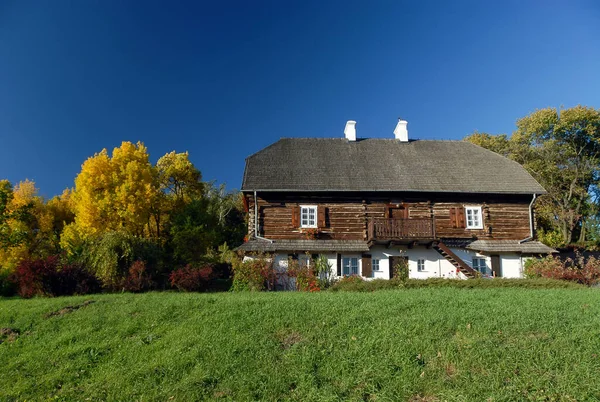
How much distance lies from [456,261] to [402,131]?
1030cm

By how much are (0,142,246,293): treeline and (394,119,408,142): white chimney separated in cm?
1478

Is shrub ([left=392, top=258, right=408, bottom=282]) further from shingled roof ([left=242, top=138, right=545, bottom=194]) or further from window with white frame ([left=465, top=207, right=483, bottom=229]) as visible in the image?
window with white frame ([left=465, top=207, right=483, bottom=229])

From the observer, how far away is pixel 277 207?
2056cm

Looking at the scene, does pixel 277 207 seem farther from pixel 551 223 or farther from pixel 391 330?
pixel 551 223

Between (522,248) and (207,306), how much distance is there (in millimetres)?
17171

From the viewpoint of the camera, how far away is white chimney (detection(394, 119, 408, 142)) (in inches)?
996

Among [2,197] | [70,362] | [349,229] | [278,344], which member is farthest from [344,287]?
[2,197]

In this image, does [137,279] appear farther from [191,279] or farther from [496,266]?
[496,266]

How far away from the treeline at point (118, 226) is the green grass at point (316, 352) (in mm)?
6090

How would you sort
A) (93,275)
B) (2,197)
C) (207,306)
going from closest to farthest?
(207,306), (93,275), (2,197)

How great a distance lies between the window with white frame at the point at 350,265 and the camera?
1967 centimetres

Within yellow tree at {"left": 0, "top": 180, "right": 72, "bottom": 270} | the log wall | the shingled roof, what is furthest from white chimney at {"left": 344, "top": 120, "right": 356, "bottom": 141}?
yellow tree at {"left": 0, "top": 180, "right": 72, "bottom": 270}

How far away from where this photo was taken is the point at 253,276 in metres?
16.5

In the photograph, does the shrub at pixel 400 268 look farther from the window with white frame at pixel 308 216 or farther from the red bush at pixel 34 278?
the red bush at pixel 34 278
